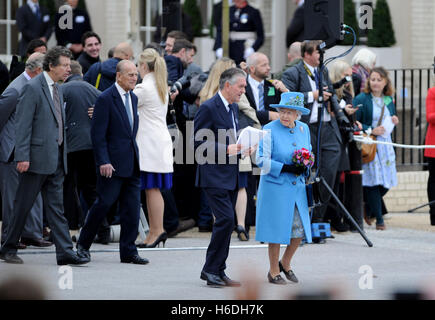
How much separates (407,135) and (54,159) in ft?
30.4

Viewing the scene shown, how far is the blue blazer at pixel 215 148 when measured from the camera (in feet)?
31.6

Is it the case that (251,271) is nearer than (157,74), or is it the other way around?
(251,271)

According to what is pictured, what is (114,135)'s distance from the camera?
1065 cm

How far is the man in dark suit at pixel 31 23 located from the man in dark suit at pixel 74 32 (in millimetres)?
1052

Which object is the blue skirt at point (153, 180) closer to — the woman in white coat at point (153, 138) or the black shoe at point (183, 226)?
the woman in white coat at point (153, 138)

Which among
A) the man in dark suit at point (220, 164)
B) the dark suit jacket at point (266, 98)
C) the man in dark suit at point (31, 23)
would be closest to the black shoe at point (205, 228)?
the dark suit jacket at point (266, 98)

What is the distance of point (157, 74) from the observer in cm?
1180

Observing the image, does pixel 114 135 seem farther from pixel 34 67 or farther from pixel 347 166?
pixel 347 166

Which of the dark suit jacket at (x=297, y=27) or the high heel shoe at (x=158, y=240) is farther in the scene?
the dark suit jacket at (x=297, y=27)

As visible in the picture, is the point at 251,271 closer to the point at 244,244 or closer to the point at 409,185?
the point at 244,244

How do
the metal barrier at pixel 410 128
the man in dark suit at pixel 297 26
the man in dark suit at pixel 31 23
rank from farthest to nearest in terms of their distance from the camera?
the man in dark suit at pixel 297 26 < the man in dark suit at pixel 31 23 < the metal barrier at pixel 410 128

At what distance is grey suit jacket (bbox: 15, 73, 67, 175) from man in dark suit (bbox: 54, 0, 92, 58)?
5960 mm

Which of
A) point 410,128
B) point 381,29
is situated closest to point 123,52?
point 410,128
